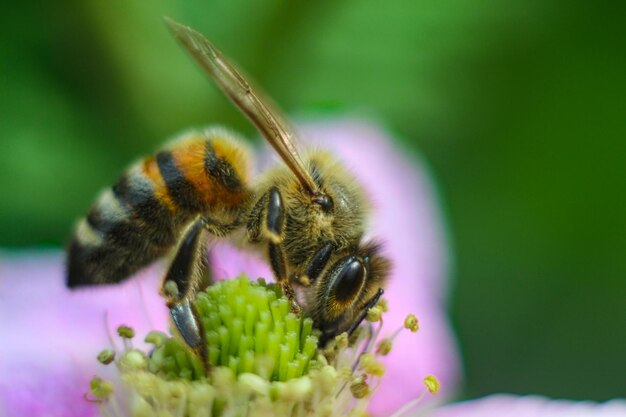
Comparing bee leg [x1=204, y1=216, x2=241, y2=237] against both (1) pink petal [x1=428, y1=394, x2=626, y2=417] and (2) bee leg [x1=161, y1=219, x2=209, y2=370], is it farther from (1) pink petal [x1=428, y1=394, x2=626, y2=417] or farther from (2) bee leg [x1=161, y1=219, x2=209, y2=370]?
(1) pink petal [x1=428, y1=394, x2=626, y2=417]

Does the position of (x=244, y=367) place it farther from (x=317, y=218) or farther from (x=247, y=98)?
(x=247, y=98)

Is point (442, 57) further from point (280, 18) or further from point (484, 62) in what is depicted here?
point (280, 18)

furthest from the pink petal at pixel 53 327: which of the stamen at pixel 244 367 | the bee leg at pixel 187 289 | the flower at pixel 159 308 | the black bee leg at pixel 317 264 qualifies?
the black bee leg at pixel 317 264

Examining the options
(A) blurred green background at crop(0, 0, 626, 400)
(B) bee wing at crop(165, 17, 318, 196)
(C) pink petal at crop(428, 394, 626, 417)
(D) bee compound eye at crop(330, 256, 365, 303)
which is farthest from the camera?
(A) blurred green background at crop(0, 0, 626, 400)

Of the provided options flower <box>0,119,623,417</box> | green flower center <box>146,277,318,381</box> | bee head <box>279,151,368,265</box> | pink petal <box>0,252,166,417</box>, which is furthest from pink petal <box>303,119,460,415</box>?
pink petal <box>0,252,166,417</box>

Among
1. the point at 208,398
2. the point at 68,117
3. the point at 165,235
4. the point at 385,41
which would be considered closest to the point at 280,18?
the point at 385,41

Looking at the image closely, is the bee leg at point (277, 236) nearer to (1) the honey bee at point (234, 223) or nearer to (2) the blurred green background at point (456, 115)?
(1) the honey bee at point (234, 223)
